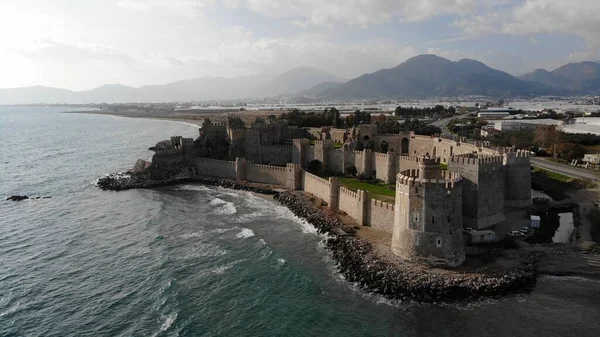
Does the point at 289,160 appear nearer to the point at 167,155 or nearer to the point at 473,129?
the point at 167,155

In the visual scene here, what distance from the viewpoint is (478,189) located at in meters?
30.1

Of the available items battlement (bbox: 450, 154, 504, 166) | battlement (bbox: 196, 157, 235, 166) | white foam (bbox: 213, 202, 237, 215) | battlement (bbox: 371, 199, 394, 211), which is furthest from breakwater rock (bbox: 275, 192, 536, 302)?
battlement (bbox: 196, 157, 235, 166)

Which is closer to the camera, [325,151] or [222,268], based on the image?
[222,268]

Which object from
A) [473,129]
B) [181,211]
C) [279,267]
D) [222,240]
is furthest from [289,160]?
[473,129]

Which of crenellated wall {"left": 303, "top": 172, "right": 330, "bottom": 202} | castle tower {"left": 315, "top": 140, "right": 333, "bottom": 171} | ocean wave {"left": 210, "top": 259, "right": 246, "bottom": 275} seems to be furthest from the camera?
castle tower {"left": 315, "top": 140, "right": 333, "bottom": 171}

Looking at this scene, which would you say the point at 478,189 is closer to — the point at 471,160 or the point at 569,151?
the point at 471,160

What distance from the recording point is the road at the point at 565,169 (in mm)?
43147

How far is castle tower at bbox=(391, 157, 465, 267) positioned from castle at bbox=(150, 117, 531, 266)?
56 mm

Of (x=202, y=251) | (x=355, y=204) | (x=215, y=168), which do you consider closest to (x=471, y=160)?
(x=355, y=204)

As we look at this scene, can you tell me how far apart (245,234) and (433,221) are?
46.7 feet

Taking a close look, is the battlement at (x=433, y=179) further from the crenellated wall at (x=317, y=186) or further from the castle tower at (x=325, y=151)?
the castle tower at (x=325, y=151)

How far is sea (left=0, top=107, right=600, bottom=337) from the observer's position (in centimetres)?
2144

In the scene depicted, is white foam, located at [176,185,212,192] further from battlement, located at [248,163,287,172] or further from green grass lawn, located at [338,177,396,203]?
green grass lawn, located at [338,177,396,203]

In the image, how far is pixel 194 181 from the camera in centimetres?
5466
